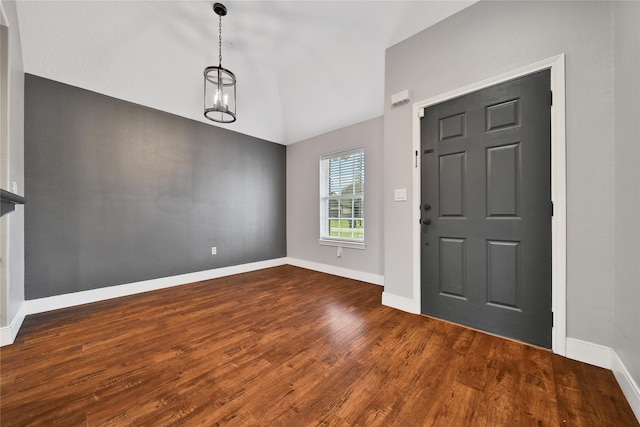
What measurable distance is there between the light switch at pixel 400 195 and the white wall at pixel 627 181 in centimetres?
138

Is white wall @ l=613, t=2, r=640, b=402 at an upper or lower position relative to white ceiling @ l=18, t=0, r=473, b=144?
lower

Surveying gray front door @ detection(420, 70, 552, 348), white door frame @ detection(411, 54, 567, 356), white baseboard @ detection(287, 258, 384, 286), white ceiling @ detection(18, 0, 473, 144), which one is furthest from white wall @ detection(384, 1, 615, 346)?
white baseboard @ detection(287, 258, 384, 286)

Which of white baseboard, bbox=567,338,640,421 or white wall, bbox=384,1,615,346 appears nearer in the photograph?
white baseboard, bbox=567,338,640,421

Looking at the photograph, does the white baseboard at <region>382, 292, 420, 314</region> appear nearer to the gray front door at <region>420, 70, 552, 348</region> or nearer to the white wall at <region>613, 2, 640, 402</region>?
the gray front door at <region>420, 70, 552, 348</region>

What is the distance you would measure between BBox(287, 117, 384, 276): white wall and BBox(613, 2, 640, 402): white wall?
2.19 meters

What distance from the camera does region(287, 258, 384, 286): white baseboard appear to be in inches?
135

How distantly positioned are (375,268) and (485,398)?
2.21 metres

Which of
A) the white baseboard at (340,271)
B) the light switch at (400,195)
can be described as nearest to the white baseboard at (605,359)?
the light switch at (400,195)

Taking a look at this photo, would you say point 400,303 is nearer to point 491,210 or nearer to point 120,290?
point 491,210

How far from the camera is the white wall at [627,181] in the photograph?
123cm

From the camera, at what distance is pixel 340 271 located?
3873 millimetres

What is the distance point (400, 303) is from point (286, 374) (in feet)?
4.79

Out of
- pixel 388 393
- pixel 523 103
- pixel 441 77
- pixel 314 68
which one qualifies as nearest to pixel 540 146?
pixel 523 103

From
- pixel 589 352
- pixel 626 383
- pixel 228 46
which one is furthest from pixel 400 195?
pixel 228 46
